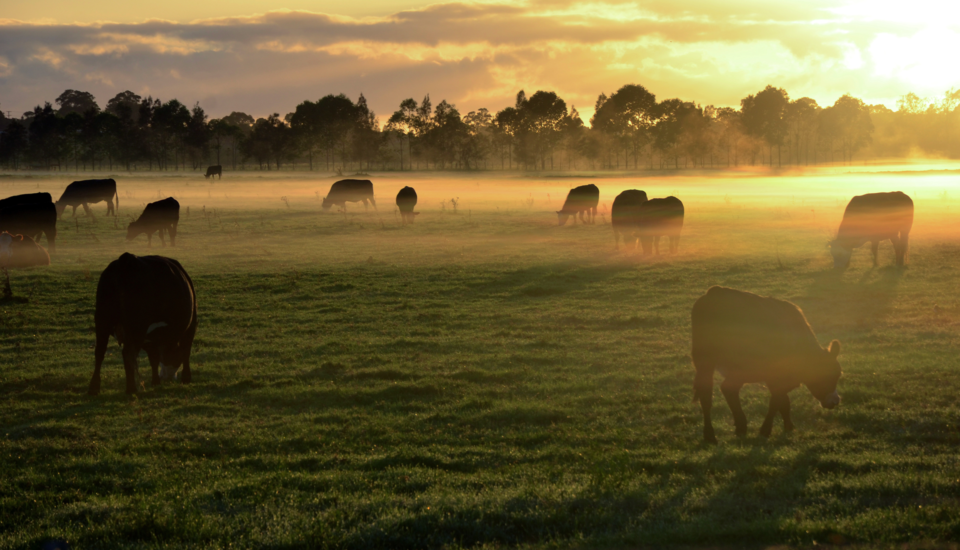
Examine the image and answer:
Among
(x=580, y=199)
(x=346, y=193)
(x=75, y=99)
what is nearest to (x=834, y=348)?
(x=580, y=199)

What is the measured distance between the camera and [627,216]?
87.5ft

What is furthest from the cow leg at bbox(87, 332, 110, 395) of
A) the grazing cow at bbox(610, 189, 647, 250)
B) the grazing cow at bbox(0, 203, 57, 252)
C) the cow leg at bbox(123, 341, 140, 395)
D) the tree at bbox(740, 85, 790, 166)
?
the tree at bbox(740, 85, 790, 166)

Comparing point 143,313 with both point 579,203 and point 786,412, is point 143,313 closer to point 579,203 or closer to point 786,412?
point 786,412

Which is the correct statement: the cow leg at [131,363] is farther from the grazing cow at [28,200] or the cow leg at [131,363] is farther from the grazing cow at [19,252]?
the grazing cow at [28,200]

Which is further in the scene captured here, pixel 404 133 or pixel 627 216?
pixel 404 133

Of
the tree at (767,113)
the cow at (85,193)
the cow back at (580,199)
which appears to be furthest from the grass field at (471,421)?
the tree at (767,113)

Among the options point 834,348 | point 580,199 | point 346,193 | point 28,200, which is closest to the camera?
point 834,348

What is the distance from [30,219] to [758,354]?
1097 inches

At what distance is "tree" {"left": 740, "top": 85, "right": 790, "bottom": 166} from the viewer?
120 m

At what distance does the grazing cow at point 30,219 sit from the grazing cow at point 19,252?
14.8 ft

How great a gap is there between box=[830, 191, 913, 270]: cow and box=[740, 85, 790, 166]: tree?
109 meters

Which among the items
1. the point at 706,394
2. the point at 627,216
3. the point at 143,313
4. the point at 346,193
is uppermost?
the point at 346,193

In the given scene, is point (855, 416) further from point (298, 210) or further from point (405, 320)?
point (298, 210)

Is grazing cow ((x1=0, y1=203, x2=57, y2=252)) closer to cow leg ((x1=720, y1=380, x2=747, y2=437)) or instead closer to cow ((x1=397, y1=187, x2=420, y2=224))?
cow ((x1=397, y1=187, x2=420, y2=224))
